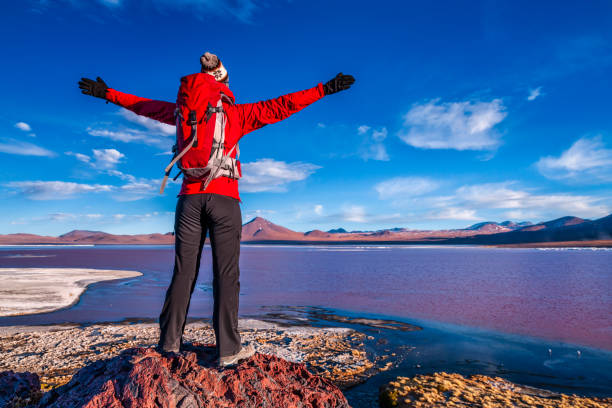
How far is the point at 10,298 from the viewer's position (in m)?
9.52

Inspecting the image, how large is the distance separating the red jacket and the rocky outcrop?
197 centimetres

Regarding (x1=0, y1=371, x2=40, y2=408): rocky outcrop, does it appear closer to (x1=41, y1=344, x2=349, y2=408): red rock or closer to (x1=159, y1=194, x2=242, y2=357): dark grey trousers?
(x1=41, y1=344, x2=349, y2=408): red rock

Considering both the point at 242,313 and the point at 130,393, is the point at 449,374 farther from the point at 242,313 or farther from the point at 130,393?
the point at 242,313

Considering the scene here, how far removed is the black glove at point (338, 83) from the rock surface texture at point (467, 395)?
297 centimetres

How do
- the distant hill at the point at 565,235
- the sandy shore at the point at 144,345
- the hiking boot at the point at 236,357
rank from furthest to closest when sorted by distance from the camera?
the distant hill at the point at 565,235 < the sandy shore at the point at 144,345 < the hiking boot at the point at 236,357

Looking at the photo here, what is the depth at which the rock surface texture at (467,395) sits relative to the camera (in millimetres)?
3406

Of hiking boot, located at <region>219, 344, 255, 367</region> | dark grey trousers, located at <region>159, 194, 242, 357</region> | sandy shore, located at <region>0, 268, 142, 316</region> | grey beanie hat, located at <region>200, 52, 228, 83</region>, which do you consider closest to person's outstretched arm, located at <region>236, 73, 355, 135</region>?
grey beanie hat, located at <region>200, 52, 228, 83</region>

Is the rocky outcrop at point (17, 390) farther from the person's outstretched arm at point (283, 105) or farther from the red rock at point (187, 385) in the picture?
the person's outstretched arm at point (283, 105)

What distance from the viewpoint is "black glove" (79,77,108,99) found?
2816mm

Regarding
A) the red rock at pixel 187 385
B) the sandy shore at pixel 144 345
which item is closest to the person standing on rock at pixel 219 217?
the red rock at pixel 187 385

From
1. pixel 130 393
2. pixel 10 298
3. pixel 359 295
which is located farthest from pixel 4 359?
pixel 359 295

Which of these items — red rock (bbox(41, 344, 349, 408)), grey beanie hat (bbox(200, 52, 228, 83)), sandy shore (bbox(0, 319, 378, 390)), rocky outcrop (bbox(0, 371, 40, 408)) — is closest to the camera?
red rock (bbox(41, 344, 349, 408))

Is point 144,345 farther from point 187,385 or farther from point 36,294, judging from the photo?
point 36,294

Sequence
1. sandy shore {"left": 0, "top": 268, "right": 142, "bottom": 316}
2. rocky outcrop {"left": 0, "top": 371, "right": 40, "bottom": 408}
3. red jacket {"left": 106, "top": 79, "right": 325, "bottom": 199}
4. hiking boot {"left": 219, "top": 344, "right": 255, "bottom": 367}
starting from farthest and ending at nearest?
sandy shore {"left": 0, "top": 268, "right": 142, "bottom": 316}
red jacket {"left": 106, "top": 79, "right": 325, "bottom": 199}
hiking boot {"left": 219, "top": 344, "right": 255, "bottom": 367}
rocky outcrop {"left": 0, "top": 371, "right": 40, "bottom": 408}
